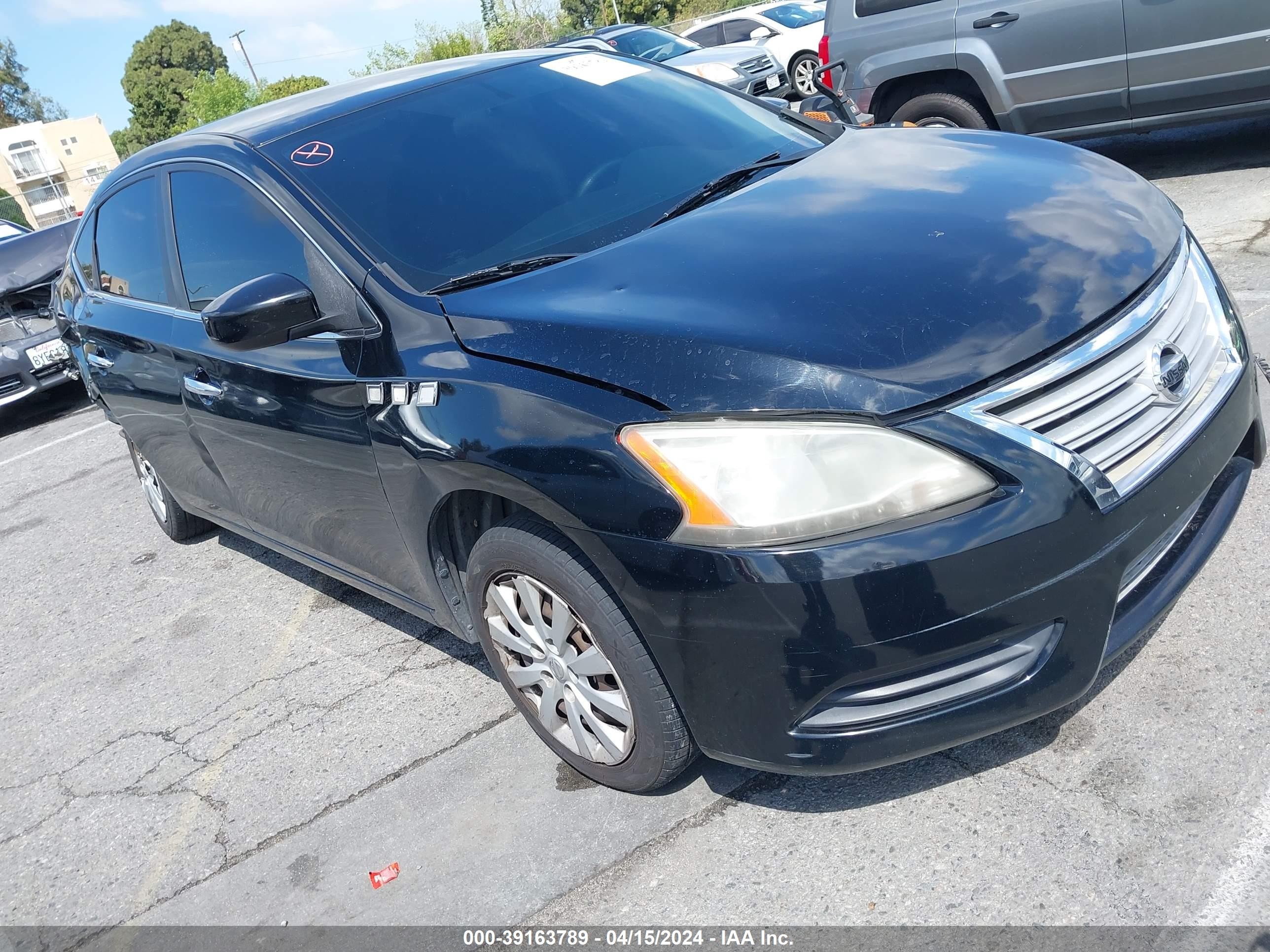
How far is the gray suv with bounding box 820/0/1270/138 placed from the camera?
6.34 m

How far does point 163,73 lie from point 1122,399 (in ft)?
295

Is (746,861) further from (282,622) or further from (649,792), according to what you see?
(282,622)

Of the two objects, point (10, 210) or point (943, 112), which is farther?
point (10, 210)

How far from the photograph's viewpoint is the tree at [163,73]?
7725 centimetres

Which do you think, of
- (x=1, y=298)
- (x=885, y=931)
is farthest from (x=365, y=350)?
(x=1, y=298)

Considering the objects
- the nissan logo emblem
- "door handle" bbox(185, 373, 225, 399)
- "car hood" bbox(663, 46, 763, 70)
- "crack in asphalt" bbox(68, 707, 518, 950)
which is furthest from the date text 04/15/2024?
"car hood" bbox(663, 46, 763, 70)

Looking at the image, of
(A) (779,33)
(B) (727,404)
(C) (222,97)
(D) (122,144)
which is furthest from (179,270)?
(D) (122,144)

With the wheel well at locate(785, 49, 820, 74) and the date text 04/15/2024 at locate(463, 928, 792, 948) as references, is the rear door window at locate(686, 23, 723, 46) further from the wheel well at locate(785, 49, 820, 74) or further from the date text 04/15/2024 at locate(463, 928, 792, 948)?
the date text 04/15/2024 at locate(463, 928, 792, 948)

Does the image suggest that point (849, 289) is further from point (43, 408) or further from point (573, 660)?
point (43, 408)

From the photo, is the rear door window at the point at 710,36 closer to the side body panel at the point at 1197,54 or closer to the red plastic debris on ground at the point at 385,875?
the side body panel at the point at 1197,54

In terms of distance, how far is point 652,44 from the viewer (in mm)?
15227

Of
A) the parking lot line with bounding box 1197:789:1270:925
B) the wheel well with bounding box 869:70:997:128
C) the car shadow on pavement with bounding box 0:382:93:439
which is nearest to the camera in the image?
the parking lot line with bounding box 1197:789:1270:925

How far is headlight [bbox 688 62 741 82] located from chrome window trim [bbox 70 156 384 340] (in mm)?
8710

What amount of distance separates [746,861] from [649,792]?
350 millimetres
